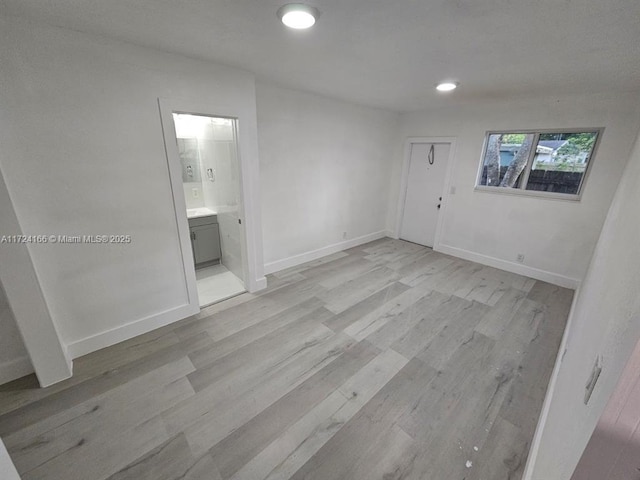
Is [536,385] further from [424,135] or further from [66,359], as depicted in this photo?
[424,135]

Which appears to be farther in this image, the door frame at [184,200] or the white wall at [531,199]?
the white wall at [531,199]

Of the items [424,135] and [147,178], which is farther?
[424,135]

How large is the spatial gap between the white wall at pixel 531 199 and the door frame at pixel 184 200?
11.3 ft

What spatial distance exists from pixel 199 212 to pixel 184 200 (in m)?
1.54

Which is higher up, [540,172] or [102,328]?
[540,172]

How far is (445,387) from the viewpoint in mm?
2035

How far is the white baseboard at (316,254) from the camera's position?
3871 mm

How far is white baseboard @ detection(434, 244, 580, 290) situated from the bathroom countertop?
405 cm

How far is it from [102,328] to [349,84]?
3.56 meters

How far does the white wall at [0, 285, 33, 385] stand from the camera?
194cm

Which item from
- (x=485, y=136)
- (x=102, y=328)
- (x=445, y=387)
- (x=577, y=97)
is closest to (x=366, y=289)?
(x=445, y=387)

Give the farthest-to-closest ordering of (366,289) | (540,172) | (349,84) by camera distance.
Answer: (540,172)
(366,289)
(349,84)

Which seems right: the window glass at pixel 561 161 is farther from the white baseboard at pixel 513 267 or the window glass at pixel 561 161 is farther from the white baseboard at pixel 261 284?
the white baseboard at pixel 261 284

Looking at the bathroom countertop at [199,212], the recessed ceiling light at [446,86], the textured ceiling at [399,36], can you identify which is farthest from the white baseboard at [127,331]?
the recessed ceiling light at [446,86]
